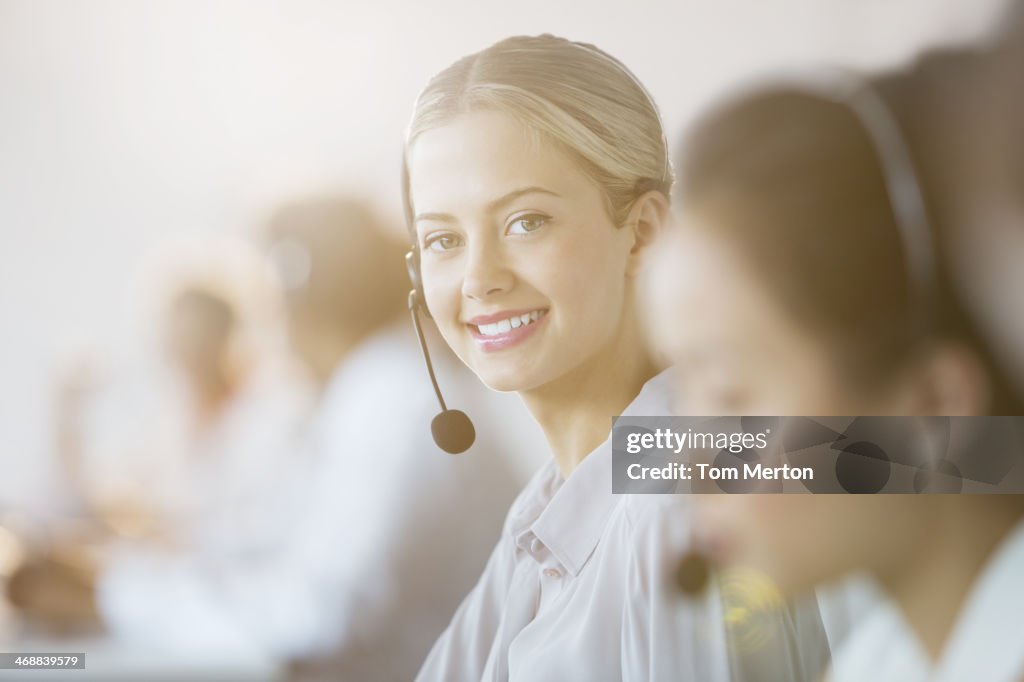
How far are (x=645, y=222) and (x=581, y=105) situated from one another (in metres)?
0.17

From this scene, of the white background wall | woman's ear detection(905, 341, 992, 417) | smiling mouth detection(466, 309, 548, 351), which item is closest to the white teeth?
smiling mouth detection(466, 309, 548, 351)

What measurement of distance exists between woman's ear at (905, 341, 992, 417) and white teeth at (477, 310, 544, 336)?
48cm

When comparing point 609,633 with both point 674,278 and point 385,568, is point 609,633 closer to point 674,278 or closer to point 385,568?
point 385,568

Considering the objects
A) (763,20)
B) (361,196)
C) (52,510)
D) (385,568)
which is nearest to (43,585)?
(52,510)

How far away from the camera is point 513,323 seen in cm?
127

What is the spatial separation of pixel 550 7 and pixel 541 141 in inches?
9.0

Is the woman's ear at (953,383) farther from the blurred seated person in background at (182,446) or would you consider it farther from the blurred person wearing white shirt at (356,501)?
the blurred seated person in background at (182,446)

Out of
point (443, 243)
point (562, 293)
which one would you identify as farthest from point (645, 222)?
point (443, 243)

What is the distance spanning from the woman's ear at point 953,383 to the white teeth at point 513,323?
1.58 ft

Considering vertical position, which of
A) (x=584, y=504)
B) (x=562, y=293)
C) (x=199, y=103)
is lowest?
(x=584, y=504)

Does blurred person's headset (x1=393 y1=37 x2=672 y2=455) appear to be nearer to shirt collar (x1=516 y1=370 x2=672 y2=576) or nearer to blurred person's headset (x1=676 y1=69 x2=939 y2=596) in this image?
shirt collar (x1=516 y1=370 x2=672 y2=576)

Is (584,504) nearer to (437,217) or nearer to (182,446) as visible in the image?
(437,217)

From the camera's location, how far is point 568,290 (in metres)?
1.25

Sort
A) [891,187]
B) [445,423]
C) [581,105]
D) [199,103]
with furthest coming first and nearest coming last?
1. [199,103]
2. [445,423]
3. [581,105]
4. [891,187]
